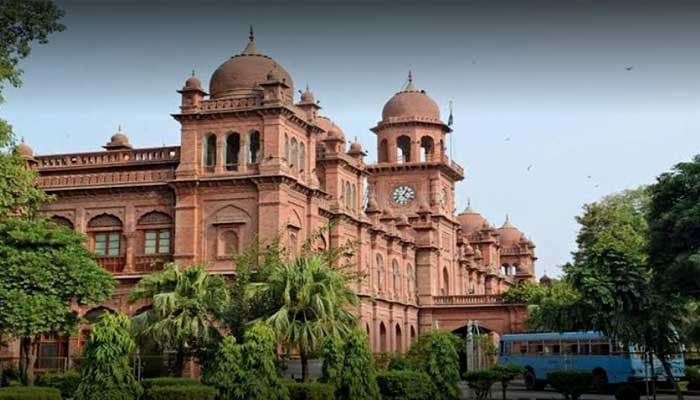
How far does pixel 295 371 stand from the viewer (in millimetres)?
36125

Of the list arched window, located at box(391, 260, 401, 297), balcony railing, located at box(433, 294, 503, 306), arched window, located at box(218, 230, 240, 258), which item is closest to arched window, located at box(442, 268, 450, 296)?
balcony railing, located at box(433, 294, 503, 306)

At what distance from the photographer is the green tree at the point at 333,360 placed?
25797 mm

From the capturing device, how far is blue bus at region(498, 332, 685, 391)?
119 feet

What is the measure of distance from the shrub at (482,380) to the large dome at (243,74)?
1566 centimetres

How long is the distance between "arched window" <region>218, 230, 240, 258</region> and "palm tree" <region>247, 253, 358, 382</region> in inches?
320

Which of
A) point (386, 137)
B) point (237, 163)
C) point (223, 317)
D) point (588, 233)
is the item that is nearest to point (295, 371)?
point (223, 317)

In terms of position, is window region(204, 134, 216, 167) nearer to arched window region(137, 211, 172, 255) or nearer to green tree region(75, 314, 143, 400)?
arched window region(137, 211, 172, 255)

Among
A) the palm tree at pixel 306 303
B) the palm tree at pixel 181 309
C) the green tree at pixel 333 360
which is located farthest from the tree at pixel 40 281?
the green tree at pixel 333 360

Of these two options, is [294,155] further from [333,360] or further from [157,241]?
[333,360]

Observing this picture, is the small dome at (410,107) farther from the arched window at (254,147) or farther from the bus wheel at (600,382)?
the bus wheel at (600,382)

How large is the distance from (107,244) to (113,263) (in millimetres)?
977

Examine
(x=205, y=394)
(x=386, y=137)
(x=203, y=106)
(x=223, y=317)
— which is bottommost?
(x=205, y=394)

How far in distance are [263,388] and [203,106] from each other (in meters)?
18.6

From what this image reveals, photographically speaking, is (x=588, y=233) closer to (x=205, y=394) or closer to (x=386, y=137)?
(x=386, y=137)
